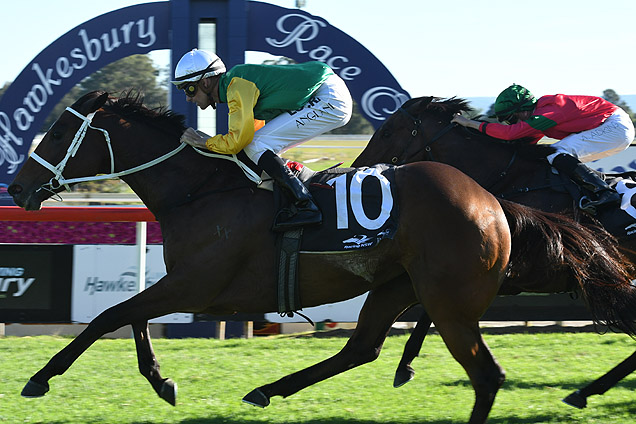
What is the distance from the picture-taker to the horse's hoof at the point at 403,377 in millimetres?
4902

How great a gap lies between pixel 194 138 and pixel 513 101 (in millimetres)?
2426

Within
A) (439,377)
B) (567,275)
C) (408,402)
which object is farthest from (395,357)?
(567,275)

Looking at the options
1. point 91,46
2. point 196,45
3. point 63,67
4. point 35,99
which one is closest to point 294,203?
point 196,45

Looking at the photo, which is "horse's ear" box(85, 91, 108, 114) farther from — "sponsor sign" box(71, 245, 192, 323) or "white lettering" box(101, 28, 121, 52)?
"white lettering" box(101, 28, 121, 52)

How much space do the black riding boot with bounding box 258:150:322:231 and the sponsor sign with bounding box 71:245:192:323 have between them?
304 centimetres

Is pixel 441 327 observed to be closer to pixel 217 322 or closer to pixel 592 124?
pixel 592 124

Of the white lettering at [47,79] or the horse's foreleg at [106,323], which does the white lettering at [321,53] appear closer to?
the white lettering at [47,79]

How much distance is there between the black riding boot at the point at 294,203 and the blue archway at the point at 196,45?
529 centimetres

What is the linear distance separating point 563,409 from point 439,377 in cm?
99

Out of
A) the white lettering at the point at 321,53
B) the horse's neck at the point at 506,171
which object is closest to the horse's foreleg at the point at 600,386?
the horse's neck at the point at 506,171

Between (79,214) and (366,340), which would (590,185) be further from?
(79,214)

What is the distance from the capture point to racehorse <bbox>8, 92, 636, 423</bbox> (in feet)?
12.8

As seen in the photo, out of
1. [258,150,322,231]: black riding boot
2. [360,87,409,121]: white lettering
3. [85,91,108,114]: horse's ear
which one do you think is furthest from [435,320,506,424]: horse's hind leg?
[360,87,409,121]: white lettering

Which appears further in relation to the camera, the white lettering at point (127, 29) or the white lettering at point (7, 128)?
the white lettering at point (7, 128)
